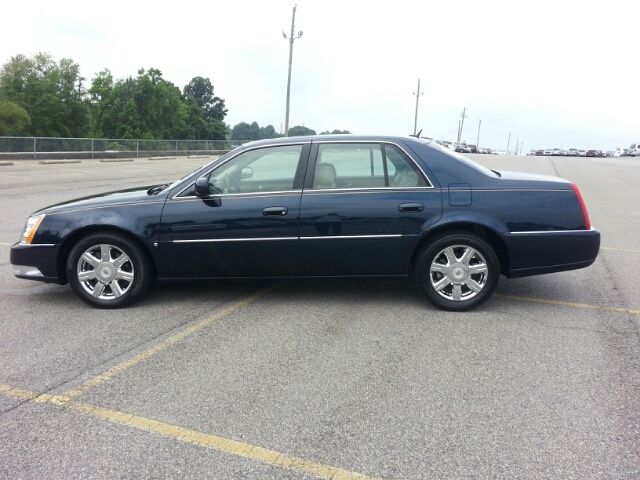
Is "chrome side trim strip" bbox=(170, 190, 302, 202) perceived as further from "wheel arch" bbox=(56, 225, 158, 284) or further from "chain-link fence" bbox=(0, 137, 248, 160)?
"chain-link fence" bbox=(0, 137, 248, 160)

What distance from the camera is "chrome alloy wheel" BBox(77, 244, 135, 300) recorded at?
5199 millimetres

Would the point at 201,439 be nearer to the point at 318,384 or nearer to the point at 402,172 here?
the point at 318,384

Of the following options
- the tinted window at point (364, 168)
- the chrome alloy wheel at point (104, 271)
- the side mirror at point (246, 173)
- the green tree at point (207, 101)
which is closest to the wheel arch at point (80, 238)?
the chrome alloy wheel at point (104, 271)

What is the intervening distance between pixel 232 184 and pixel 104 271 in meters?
1.39

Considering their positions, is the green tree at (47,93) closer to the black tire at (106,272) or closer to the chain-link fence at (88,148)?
the chain-link fence at (88,148)

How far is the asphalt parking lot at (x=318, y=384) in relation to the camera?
287 centimetres

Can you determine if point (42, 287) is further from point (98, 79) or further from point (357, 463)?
point (98, 79)

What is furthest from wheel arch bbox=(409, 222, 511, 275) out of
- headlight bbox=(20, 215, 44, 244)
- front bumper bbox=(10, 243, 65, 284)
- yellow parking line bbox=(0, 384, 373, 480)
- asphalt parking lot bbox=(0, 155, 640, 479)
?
headlight bbox=(20, 215, 44, 244)

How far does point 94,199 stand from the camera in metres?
5.51

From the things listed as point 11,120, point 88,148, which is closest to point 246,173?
point 88,148

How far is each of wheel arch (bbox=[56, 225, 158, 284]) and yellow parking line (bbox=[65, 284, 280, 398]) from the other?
787 mm

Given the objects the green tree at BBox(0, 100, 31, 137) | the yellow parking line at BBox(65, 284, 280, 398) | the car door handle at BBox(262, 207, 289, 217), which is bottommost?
the yellow parking line at BBox(65, 284, 280, 398)

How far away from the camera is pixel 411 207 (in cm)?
512

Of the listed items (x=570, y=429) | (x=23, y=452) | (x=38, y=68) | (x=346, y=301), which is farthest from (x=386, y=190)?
(x=38, y=68)
